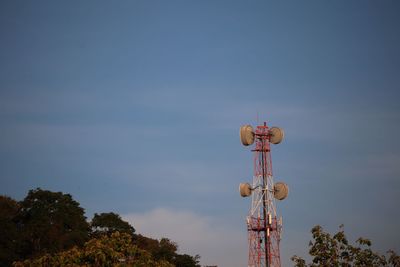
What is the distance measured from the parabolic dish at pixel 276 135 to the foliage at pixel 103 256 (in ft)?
37.2

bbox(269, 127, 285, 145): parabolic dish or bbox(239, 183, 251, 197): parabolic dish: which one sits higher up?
bbox(269, 127, 285, 145): parabolic dish

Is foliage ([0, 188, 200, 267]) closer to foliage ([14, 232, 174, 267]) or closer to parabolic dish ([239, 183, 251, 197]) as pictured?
foliage ([14, 232, 174, 267])

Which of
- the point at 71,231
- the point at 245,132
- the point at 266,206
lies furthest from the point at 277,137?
the point at 71,231

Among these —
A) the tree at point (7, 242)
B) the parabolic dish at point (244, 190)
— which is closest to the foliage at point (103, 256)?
the parabolic dish at point (244, 190)

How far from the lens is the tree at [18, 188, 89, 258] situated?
65.2 metres

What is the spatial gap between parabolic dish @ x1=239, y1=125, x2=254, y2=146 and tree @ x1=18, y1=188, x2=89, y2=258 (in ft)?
→ 108

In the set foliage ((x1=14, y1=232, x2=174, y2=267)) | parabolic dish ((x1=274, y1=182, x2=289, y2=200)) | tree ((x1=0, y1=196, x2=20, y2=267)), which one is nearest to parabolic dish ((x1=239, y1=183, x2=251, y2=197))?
parabolic dish ((x1=274, y1=182, x2=289, y2=200))

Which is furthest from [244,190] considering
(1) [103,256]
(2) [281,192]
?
(1) [103,256]

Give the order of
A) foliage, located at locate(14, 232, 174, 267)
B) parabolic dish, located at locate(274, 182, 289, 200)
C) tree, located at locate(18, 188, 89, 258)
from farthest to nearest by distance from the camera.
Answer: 1. tree, located at locate(18, 188, 89, 258)
2. parabolic dish, located at locate(274, 182, 289, 200)
3. foliage, located at locate(14, 232, 174, 267)

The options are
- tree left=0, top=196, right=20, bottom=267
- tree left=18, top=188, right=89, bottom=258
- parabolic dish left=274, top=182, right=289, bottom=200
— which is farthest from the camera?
tree left=18, top=188, right=89, bottom=258

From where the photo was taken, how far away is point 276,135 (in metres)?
38.5

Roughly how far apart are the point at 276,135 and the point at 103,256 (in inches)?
572

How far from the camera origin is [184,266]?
82.4m

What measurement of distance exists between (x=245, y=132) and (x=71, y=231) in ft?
140
